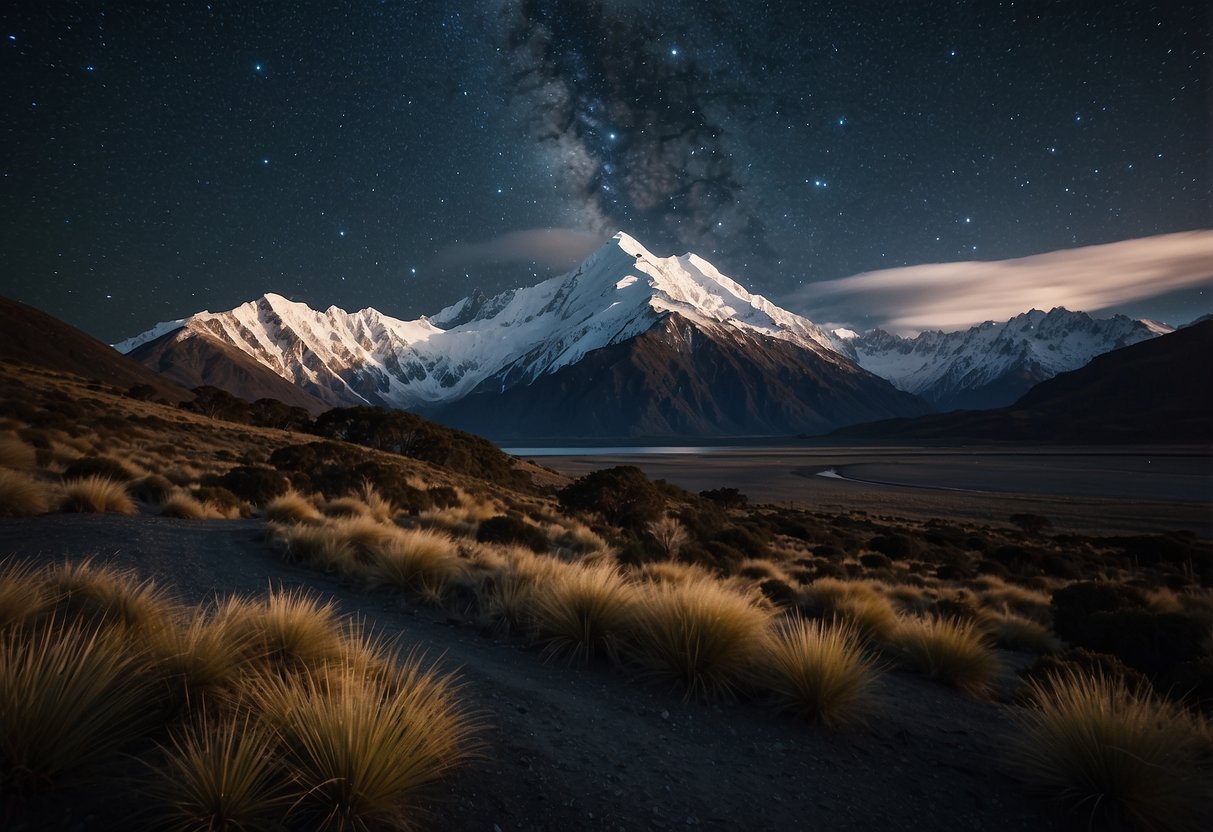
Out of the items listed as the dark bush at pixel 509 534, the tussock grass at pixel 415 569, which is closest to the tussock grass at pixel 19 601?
the tussock grass at pixel 415 569

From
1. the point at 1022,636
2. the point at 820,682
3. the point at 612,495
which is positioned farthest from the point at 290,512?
the point at 612,495

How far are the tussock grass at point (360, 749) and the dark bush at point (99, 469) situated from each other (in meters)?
13.0

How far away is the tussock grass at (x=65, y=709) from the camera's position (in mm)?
2293

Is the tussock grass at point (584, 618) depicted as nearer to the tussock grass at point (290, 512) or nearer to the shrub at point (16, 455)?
the tussock grass at point (290, 512)

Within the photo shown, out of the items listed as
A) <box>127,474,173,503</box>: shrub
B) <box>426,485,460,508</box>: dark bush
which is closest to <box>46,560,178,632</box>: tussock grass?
<box>127,474,173,503</box>: shrub

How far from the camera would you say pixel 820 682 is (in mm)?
4254

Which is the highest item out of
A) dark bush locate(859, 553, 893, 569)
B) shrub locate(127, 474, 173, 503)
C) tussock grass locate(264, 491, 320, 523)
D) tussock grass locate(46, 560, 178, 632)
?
tussock grass locate(46, 560, 178, 632)

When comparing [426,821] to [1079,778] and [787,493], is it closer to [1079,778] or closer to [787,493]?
[1079,778]

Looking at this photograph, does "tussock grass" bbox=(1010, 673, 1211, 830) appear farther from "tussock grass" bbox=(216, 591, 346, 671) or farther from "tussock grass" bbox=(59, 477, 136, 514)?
"tussock grass" bbox=(59, 477, 136, 514)

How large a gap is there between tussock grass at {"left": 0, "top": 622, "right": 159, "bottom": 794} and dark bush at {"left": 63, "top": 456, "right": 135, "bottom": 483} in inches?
480

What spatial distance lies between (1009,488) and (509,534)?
61705 millimetres

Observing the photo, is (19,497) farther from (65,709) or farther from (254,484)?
(65,709)

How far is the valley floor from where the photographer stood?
38875 mm

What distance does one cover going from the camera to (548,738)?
11.5 ft
